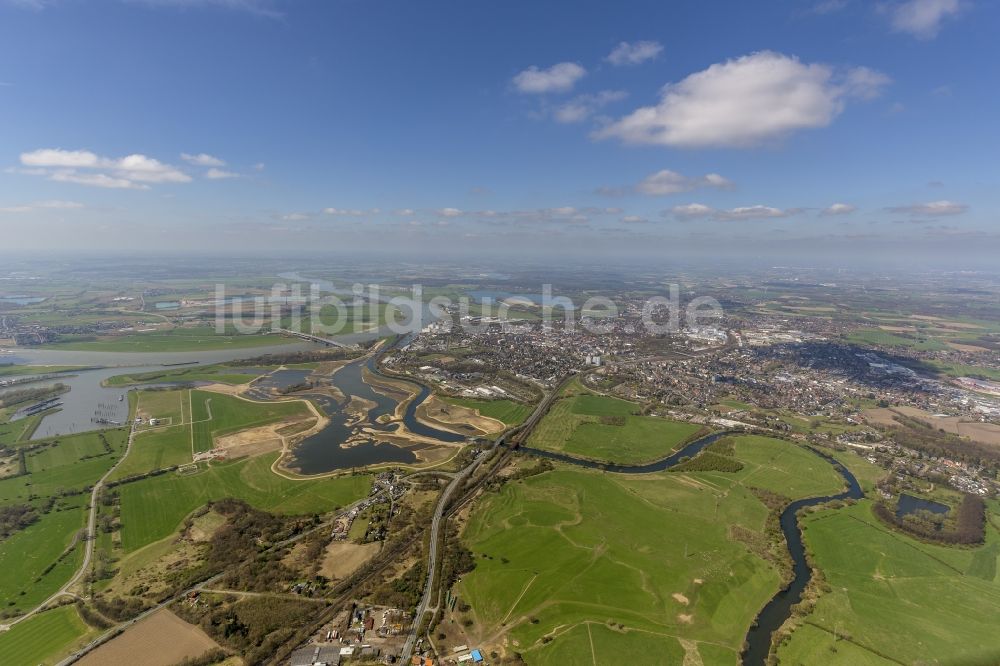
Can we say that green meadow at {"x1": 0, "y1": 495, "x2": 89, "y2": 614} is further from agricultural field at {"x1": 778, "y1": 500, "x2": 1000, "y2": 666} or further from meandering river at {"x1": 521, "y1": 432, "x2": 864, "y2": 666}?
agricultural field at {"x1": 778, "y1": 500, "x2": 1000, "y2": 666}

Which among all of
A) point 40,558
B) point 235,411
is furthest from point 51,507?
point 235,411

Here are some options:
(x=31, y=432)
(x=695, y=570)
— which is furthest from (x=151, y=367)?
(x=695, y=570)

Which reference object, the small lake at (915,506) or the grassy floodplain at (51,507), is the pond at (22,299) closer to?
the grassy floodplain at (51,507)

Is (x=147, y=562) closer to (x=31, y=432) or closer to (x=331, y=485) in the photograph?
(x=331, y=485)

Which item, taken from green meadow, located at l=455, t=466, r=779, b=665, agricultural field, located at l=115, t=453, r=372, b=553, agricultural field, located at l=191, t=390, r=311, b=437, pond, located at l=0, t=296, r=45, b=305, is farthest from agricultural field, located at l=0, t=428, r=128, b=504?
pond, located at l=0, t=296, r=45, b=305

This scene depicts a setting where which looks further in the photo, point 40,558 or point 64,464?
point 64,464

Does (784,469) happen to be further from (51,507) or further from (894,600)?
(51,507)
